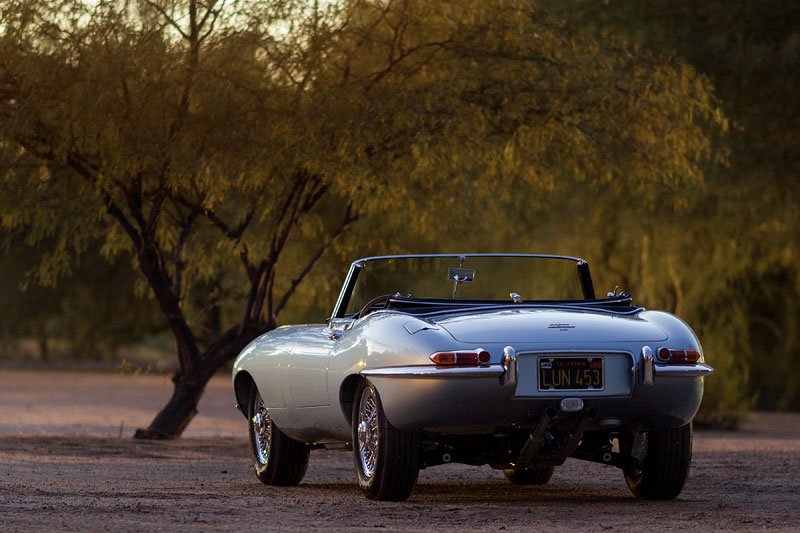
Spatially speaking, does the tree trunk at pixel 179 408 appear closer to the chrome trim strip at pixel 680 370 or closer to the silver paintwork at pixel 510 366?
the silver paintwork at pixel 510 366

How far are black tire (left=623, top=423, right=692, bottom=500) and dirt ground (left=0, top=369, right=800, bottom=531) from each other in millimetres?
128

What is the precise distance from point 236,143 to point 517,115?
2.85 metres

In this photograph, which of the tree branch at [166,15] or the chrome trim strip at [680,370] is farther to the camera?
the tree branch at [166,15]

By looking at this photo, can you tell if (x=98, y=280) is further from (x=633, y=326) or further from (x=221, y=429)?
(x=633, y=326)

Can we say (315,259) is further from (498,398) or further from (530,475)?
(498,398)

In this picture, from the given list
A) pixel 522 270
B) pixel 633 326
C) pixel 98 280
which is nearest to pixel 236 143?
pixel 522 270

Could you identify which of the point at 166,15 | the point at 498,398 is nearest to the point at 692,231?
the point at 166,15

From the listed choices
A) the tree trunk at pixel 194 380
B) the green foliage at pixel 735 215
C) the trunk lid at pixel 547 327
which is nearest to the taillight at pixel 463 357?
the trunk lid at pixel 547 327

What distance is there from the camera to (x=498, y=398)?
8484 mm

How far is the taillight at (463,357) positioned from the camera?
8477 millimetres

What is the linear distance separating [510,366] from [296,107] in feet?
26.2

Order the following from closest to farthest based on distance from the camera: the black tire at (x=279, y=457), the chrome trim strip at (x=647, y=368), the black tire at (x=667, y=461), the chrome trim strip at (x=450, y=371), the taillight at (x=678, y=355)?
the chrome trim strip at (x=450, y=371)
the chrome trim strip at (x=647, y=368)
the taillight at (x=678, y=355)
the black tire at (x=667, y=461)
the black tire at (x=279, y=457)

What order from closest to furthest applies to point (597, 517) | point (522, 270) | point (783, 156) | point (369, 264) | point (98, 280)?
point (597, 517) < point (369, 264) < point (522, 270) < point (783, 156) < point (98, 280)

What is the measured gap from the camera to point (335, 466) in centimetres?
1383
